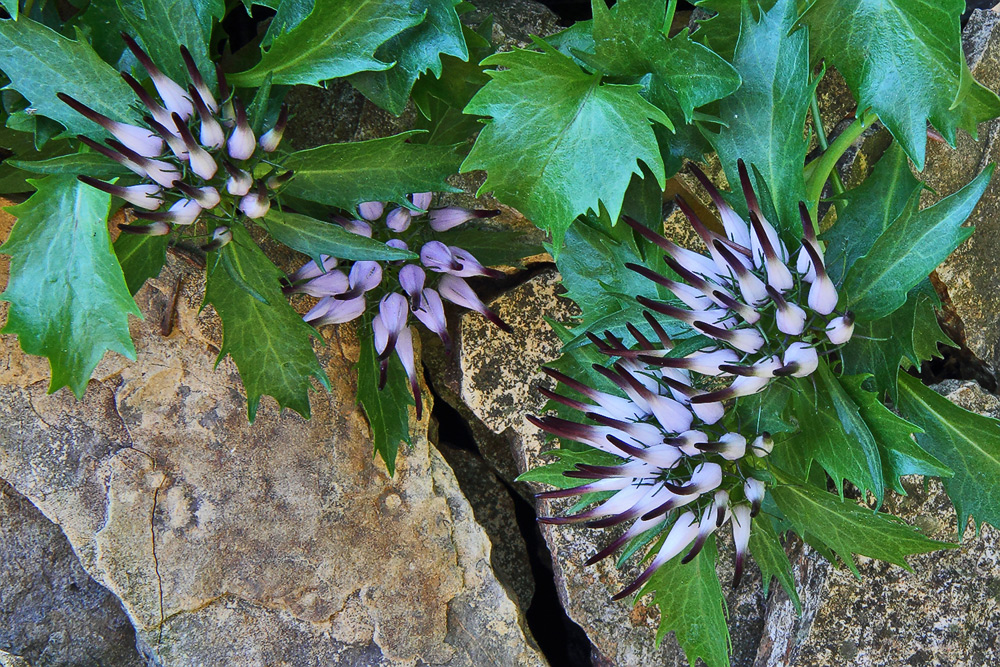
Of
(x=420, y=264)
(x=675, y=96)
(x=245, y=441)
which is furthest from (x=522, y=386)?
(x=675, y=96)

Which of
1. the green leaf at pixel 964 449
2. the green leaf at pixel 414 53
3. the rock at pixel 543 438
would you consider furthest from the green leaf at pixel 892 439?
the green leaf at pixel 414 53

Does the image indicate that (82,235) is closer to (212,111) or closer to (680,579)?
(212,111)

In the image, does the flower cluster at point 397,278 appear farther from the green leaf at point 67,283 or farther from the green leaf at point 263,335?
the green leaf at point 67,283

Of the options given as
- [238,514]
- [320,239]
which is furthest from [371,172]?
[238,514]

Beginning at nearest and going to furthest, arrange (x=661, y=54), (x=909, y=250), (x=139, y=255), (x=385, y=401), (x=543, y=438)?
(x=909, y=250), (x=661, y=54), (x=139, y=255), (x=385, y=401), (x=543, y=438)

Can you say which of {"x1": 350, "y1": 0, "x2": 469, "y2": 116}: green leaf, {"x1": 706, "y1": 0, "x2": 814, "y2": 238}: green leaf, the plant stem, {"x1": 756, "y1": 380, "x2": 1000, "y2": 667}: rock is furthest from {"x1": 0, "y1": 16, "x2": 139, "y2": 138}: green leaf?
{"x1": 756, "y1": 380, "x2": 1000, "y2": 667}: rock

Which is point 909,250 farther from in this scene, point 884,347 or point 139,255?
point 139,255
